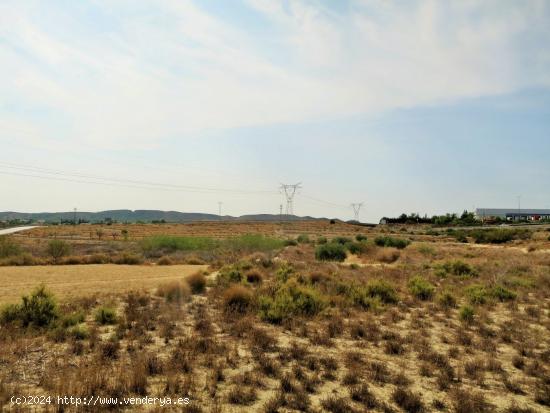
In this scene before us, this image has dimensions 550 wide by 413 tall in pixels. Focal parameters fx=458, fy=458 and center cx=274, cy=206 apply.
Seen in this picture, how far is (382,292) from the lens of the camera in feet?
59.1

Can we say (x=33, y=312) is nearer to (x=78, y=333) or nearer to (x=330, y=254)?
(x=78, y=333)

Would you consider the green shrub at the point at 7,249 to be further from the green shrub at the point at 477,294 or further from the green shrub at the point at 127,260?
the green shrub at the point at 477,294

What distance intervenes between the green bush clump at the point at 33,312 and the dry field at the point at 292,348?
54 mm

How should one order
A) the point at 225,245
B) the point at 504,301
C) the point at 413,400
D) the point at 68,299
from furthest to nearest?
1. the point at 225,245
2. the point at 504,301
3. the point at 68,299
4. the point at 413,400

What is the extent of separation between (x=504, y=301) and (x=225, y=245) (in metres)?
32.5

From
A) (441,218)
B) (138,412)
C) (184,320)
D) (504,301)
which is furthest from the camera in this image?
(441,218)

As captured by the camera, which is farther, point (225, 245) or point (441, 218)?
point (441, 218)

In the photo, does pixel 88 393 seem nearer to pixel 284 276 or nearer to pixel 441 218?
pixel 284 276

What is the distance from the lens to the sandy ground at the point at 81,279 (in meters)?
19.4

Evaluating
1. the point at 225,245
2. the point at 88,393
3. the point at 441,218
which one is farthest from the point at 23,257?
the point at 441,218

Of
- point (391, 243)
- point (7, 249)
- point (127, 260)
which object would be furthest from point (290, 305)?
point (391, 243)

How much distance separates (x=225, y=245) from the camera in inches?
1854

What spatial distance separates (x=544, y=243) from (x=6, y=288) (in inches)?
2219

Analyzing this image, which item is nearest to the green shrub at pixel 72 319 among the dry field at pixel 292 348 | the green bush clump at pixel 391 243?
the dry field at pixel 292 348
